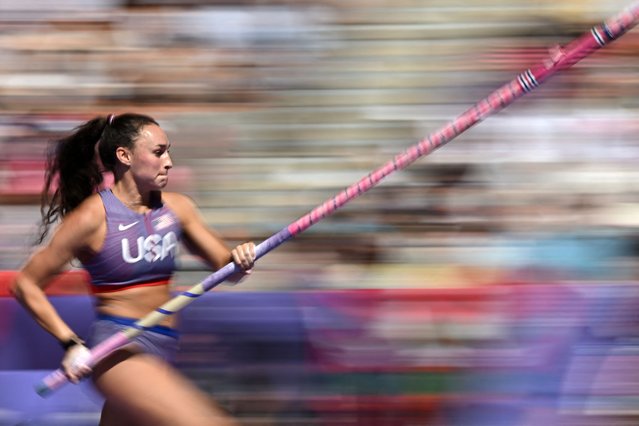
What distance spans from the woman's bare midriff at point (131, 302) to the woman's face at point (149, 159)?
32 centimetres

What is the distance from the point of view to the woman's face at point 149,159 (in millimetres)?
3486

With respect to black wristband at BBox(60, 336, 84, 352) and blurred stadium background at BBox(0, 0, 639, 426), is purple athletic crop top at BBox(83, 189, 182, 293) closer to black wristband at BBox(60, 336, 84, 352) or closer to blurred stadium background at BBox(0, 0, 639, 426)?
black wristband at BBox(60, 336, 84, 352)

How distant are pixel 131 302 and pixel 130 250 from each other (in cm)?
17

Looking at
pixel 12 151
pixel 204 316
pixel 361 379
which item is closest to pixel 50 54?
pixel 12 151

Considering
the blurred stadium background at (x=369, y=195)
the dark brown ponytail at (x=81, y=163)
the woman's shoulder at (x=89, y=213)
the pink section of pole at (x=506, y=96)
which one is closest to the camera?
the pink section of pole at (x=506, y=96)

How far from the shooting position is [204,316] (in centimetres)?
428

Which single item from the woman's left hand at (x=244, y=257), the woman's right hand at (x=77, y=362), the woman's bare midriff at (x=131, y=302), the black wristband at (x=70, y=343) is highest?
the woman's left hand at (x=244, y=257)

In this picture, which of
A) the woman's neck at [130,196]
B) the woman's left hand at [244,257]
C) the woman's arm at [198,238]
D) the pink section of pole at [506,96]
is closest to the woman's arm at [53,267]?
the woman's neck at [130,196]

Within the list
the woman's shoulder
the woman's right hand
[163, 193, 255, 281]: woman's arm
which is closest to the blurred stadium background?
[163, 193, 255, 281]: woman's arm

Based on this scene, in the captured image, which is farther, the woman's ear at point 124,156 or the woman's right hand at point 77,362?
the woman's ear at point 124,156

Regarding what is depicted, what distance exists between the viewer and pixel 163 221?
11.7ft

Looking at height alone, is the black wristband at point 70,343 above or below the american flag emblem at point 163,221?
below

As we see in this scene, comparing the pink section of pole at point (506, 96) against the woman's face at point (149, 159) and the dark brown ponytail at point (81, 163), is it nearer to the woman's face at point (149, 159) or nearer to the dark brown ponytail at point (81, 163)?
the woman's face at point (149, 159)

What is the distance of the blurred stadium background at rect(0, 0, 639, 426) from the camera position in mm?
4164
